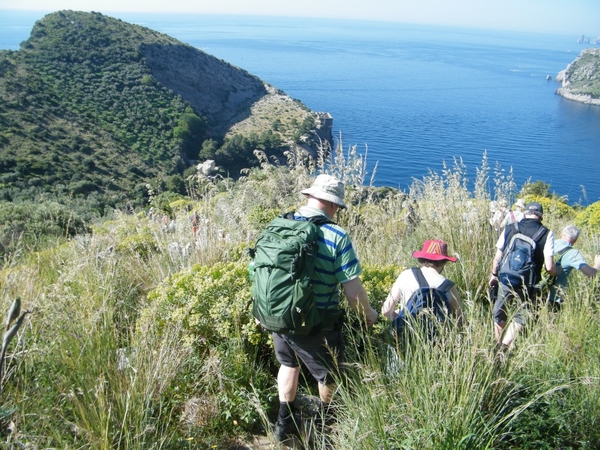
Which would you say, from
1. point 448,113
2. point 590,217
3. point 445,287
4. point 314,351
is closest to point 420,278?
point 445,287

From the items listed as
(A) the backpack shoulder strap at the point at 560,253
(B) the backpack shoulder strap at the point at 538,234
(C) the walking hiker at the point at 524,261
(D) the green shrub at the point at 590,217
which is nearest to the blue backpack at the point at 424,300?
(C) the walking hiker at the point at 524,261

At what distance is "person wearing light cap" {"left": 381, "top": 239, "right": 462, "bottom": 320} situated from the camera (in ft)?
9.71

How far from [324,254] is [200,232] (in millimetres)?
2198

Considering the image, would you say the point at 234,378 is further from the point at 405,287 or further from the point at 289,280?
the point at 405,287

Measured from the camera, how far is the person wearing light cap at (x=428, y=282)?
2.96 metres

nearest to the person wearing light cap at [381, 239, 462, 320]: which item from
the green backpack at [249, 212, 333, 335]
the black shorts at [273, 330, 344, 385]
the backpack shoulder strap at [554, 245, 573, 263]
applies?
the black shorts at [273, 330, 344, 385]

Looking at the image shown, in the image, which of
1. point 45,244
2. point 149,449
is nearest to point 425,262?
point 149,449

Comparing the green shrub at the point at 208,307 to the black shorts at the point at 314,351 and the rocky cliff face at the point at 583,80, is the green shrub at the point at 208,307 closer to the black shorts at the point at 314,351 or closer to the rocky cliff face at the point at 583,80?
the black shorts at the point at 314,351

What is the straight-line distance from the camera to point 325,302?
2555 millimetres

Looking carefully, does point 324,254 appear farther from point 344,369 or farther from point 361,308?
point 344,369

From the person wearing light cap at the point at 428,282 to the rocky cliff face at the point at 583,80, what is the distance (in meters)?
129

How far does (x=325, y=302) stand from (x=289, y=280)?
32 centimetres

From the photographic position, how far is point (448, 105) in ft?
309

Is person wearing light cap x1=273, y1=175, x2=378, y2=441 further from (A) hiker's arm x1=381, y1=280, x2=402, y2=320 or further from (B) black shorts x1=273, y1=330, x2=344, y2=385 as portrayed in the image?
(A) hiker's arm x1=381, y1=280, x2=402, y2=320
